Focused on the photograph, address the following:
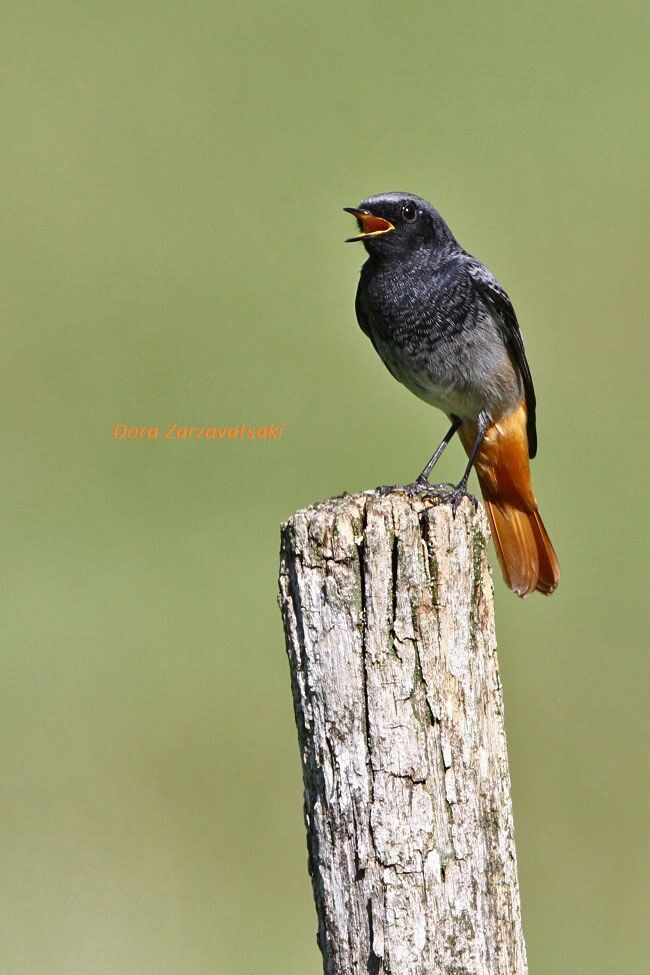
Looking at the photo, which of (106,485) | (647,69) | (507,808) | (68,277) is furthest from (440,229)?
(647,69)

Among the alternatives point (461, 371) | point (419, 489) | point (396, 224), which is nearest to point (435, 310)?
point (461, 371)

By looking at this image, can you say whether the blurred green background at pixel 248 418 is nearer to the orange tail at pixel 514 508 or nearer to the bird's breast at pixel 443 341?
the orange tail at pixel 514 508

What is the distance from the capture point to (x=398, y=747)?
11.4 feet

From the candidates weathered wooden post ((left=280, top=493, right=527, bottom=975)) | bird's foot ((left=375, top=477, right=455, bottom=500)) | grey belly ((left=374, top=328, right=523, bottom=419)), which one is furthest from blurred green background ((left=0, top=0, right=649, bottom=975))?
weathered wooden post ((left=280, top=493, right=527, bottom=975))

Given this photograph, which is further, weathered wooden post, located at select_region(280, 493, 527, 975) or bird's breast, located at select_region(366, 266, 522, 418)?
bird's breast, located at select_region(366, 266, 522, 418)

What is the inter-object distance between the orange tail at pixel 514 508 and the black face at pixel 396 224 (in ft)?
3.15

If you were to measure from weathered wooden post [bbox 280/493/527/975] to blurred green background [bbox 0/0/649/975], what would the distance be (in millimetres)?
3328

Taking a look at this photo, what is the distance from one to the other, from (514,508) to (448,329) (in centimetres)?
94

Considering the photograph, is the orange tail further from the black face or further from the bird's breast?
the black face

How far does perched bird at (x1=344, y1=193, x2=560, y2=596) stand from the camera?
6.20 metres

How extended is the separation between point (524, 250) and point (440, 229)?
6.36 m

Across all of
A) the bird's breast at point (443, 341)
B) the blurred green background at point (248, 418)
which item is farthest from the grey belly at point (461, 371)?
the blurred green background at point (248, 418)

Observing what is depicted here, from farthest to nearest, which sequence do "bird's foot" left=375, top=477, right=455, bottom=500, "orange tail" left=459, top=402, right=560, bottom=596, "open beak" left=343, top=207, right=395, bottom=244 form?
"orange tail" left=459, top=402, right=560, bottom=596 → "open beak" left=343, top=207, right=395, bottom=244 → "bird's foot" left=375, top=477, right=455, bottom=500

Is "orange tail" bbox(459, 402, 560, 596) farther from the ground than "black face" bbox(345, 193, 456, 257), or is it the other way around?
"black face" bbox(345, 193, 456, 257)
